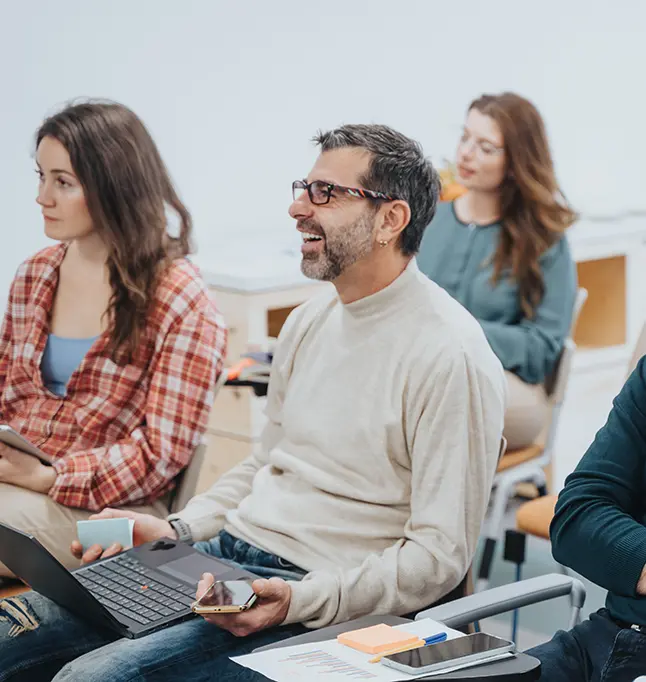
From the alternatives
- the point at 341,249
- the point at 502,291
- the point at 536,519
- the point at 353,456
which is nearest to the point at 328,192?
the point at 341,249

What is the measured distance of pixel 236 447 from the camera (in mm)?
3633

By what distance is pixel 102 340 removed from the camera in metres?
2.26

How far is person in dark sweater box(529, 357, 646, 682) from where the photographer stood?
5.08 feet

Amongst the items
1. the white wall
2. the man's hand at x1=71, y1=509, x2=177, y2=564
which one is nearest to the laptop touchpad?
the man's hand at x1=71, y1=509, x2=177, y2=564

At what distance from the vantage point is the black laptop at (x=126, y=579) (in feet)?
5.44

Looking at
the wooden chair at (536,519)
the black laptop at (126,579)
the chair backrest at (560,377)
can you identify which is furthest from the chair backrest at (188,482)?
the chair backrest at (560,377)

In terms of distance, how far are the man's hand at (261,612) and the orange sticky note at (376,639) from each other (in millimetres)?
167

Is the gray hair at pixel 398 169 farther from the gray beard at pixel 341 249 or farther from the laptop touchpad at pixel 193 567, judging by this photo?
the laptop touchpad at pixel 193 567

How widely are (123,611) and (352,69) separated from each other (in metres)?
2.90

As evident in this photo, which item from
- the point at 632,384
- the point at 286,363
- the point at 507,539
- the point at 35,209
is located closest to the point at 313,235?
the point at 286,363

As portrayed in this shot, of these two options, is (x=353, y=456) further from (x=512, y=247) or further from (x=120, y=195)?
(x=512, y=247)

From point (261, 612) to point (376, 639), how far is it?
0.24 meters

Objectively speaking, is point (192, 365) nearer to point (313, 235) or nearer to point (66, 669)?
point (313, 235)

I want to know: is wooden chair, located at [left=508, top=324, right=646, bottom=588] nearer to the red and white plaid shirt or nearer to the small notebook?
the red and white plaid shirt
